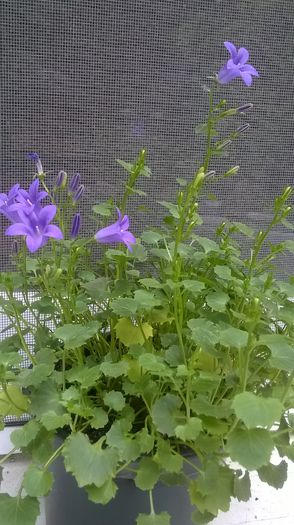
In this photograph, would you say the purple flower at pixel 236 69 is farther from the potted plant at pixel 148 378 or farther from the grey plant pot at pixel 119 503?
the grey plant pot at pixel 119 503

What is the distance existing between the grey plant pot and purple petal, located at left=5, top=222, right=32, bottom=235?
29cm

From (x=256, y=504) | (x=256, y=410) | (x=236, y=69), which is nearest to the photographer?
(x=256, y=410)

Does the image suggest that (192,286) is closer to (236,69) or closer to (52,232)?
(52,232)

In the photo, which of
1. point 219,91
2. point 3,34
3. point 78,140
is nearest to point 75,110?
point 78,140

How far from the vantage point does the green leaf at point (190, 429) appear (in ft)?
1.62

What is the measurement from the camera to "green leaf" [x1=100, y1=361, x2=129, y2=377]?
1.81ft

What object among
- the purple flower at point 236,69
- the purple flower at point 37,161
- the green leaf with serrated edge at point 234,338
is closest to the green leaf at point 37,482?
the green leaf with serrated edge at point 234,338

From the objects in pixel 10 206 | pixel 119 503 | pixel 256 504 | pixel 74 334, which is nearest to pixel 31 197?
pixel 10 206

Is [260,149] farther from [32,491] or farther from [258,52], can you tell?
[32,491]

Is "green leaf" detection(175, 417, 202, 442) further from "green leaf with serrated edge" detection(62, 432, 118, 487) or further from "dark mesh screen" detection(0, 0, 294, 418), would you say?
"dark mesh screen" detection(0, 0, 294, 418)

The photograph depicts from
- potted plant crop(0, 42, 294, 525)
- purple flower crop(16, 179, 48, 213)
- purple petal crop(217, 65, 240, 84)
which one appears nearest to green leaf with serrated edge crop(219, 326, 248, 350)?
potted plant crop(0, 42, 294, 525)

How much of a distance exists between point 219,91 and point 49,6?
→ 0.99 ft

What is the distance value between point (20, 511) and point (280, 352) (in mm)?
291

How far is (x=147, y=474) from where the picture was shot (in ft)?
1.75
